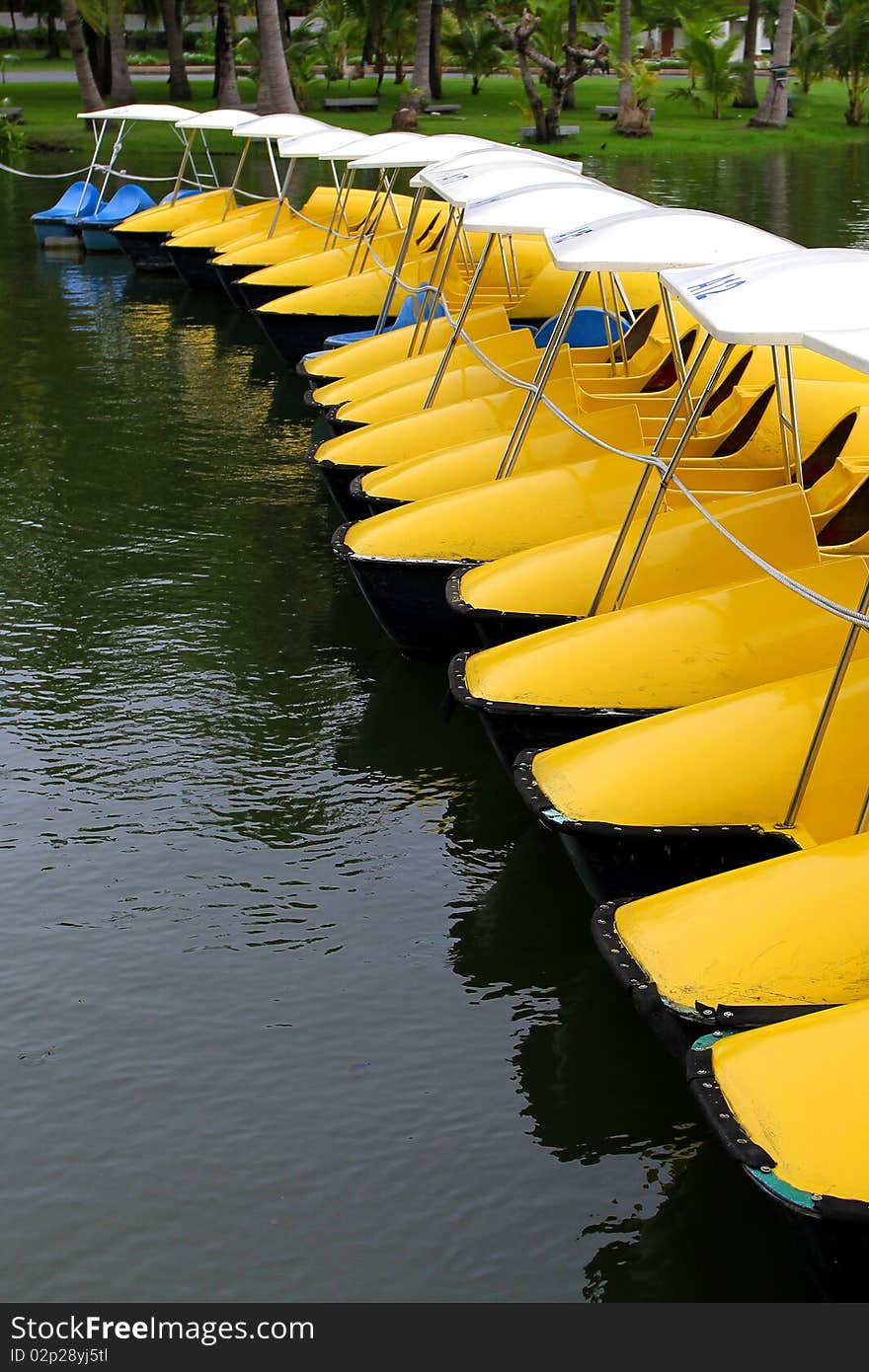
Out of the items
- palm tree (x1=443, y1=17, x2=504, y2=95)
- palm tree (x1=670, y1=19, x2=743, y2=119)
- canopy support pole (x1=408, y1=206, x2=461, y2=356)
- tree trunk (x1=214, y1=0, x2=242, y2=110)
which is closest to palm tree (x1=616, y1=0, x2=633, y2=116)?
palm tree (x1=670, y1=19, x2=743, y2=119)

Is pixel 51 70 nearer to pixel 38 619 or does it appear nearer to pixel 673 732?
pixel 38 619

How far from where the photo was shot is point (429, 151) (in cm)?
1672

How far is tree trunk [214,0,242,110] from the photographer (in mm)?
43406

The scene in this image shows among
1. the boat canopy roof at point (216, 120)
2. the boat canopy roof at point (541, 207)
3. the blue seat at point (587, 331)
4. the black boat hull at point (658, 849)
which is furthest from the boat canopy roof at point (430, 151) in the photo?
the black boat hull at point (658, 849)

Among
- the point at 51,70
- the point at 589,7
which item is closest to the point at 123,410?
the point at 589,7

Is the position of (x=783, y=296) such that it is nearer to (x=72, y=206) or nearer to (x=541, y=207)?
(x=541, y=207)

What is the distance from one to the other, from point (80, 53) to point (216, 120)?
17.2 m

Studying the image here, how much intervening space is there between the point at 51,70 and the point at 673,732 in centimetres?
6152

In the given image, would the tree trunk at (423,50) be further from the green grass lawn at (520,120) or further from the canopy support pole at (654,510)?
the canopy support pole at (654,510)

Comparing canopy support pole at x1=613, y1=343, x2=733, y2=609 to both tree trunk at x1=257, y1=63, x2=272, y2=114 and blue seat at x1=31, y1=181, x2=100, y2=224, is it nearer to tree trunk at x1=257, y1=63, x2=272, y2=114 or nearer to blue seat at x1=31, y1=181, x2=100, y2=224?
blue seat at x1=31, y1=181, x2=100, y2=224

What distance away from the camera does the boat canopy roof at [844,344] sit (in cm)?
552

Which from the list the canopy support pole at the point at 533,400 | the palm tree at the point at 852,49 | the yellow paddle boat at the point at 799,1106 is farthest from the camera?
the palm tree at the point at 852,49

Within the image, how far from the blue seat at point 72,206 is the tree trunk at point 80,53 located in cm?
1294

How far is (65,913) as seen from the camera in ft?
25.0
